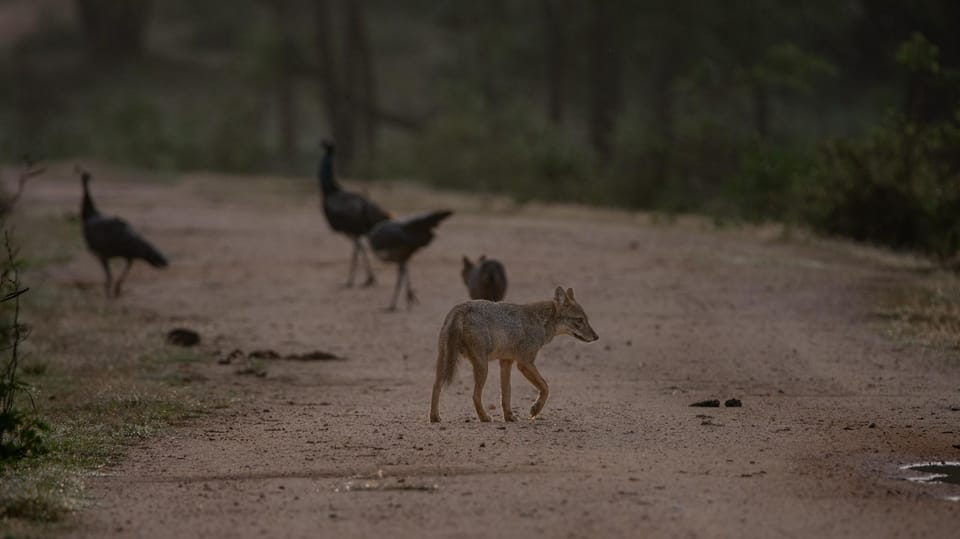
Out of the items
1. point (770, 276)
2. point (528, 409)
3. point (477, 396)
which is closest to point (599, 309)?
point (770, 276)

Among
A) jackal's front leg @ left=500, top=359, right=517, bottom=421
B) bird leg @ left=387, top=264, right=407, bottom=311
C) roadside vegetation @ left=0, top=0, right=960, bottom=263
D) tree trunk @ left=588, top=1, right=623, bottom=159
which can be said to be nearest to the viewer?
jackal's front leg @ left=500, top=359, right=517, bottom=421

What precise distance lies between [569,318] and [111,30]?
1998 inches

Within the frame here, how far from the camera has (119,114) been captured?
45.0 metres

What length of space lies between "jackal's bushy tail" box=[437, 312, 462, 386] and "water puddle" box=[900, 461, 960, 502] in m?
2.56

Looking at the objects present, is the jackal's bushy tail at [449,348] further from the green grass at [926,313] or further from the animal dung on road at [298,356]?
the green grass at [926,313]

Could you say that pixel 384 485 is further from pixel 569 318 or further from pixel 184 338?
pixel 184 338

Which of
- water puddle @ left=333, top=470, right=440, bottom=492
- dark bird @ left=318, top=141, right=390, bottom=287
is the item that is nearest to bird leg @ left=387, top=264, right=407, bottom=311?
dark bird @ left=318, top=141, right=390, bottom=287

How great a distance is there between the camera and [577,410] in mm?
10359

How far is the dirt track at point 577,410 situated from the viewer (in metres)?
7.44

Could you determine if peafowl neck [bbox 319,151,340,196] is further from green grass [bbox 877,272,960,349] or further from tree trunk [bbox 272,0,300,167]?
tree trunk [bbox 272,0,300,167]

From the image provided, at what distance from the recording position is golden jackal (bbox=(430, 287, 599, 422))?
364 inches

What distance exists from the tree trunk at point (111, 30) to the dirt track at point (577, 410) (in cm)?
3787

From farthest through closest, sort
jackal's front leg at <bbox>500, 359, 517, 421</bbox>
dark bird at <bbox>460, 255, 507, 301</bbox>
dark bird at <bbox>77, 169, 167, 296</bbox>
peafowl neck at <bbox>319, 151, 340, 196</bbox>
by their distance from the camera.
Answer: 1. peafowl neck at <bbox>319, 151, 340, 196</bbox>
2. dark bird at <bbox>77, 169, 167, 296</bbox>
3. dark bird at <bbox>460, 255, 507, 301</bbox>
4. jackal's front leg at <bbox>500, 359, 517, 421</bbox>

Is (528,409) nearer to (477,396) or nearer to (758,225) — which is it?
(477,396)
